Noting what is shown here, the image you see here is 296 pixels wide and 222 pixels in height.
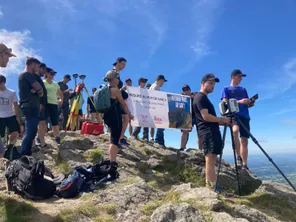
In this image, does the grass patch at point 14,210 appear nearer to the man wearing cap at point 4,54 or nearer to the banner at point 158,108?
the man wearing cap at point 4,54

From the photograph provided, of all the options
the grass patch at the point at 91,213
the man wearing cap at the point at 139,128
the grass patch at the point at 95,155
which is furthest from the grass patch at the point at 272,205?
the man wearing cap at the point at 139,128

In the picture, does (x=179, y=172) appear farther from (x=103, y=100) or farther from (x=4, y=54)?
(x=4, y=54)

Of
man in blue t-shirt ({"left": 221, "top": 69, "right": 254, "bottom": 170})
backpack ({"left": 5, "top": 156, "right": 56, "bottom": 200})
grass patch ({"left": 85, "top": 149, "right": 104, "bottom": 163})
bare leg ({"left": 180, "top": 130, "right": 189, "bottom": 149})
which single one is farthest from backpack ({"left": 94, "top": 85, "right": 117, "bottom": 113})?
bare leg ({"left": 180, "top": 130, "right": 189, "bottom": 149})

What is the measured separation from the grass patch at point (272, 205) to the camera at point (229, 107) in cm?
217

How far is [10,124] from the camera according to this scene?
24.6 feet

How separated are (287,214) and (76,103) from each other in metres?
10.2

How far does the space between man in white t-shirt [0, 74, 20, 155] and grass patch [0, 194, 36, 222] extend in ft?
11.3

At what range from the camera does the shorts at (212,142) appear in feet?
19.6

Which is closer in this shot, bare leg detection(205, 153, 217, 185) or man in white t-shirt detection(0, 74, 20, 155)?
bare leg detection(205, 153, 217, 185)

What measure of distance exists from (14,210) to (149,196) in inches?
102

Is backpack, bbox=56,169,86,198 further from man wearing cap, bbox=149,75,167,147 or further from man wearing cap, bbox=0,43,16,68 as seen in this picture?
man wearing cap, bbox=149,75,167,147

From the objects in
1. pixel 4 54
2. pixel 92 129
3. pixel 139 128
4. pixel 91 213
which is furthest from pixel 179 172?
pixel 4 54

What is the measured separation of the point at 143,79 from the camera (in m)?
12.0

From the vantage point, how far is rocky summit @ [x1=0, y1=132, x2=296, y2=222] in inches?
169
